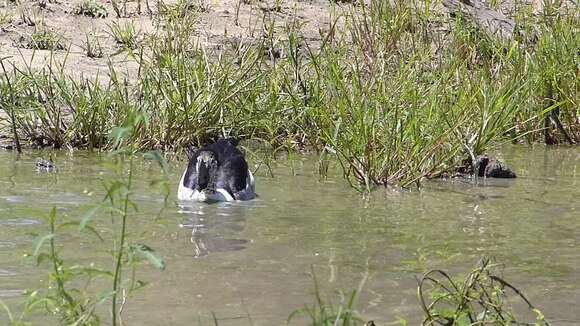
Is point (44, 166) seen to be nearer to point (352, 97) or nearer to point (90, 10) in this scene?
point (352, 97)

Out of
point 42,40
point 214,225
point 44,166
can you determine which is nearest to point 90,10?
point 42,40

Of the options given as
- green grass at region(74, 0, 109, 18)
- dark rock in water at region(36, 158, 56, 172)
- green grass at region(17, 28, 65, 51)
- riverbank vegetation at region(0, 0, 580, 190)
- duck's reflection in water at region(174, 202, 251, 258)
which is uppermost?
green grass at region(74, 0, 109, 18)

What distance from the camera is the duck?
7781 mm

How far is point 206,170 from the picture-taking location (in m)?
7.83

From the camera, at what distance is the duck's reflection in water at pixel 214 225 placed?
636 cm

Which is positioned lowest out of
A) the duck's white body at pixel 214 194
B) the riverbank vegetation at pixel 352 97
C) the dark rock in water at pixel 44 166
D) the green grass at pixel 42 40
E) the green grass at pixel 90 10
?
the duck's white body at pixel 214 194

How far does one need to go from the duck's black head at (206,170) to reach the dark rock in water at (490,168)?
6.20 ft

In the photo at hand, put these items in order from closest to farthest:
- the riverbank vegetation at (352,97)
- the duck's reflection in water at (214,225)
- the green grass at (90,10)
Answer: the duck's reflection in water at (214,225)
the riverbank vegetation at (352,97)
the green grass at (90,10)

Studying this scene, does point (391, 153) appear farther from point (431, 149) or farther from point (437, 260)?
point (437, 260)

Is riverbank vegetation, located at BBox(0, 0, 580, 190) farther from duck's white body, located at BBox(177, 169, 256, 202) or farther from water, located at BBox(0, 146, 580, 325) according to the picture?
duck's white body, located at BBox(177, 169, 256, 202)

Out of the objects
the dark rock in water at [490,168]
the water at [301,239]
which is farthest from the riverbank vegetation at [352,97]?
the water at [301,239]

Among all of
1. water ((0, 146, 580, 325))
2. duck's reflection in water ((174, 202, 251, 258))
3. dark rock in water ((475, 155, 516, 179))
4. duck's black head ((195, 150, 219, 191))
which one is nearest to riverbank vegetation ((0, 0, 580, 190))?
dark rock in water ((475, 155, 516, 179))

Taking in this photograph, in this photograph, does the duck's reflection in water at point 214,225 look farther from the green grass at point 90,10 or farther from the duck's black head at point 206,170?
the green grass at point 90,10

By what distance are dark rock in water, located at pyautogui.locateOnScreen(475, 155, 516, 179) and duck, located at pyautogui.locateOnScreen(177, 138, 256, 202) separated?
5.58 feet
